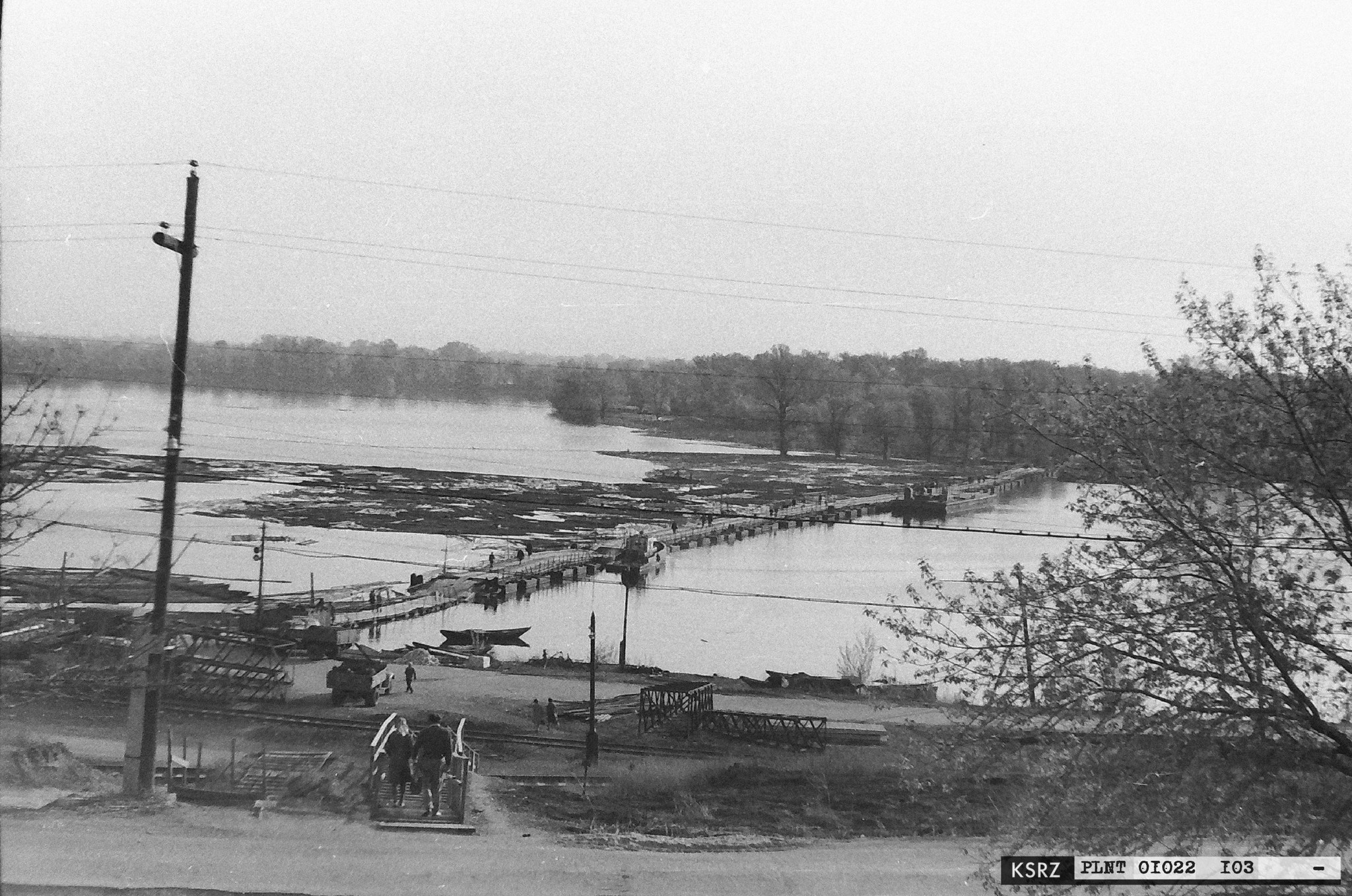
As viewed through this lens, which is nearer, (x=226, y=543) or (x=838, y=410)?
(x=226, y=543)

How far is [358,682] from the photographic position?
23.6ft

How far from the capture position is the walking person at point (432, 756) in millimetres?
6293

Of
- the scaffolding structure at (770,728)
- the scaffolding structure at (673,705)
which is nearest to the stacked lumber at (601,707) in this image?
the scaffolding structure at (673,705)

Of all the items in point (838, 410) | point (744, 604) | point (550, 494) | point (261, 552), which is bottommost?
point (744, 604)

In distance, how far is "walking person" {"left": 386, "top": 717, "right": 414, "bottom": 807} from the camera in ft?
Answer: 20.6

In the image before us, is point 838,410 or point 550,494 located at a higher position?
point 838,410

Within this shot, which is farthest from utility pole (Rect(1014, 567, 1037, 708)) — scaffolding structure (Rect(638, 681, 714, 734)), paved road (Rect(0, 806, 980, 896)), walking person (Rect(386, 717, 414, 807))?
walking person (Rect(386, 717, 414, 807))

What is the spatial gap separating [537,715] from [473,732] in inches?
20.7

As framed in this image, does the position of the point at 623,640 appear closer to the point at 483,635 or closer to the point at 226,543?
the point at 483,635

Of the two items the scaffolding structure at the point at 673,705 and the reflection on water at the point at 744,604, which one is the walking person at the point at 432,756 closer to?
the reflection on water at the point at 744,604

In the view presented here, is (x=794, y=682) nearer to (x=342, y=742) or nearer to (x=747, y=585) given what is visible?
(x=747, y=585)

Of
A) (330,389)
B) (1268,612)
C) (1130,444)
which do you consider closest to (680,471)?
(330,389)

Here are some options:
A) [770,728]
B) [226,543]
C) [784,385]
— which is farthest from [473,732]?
[784,385]

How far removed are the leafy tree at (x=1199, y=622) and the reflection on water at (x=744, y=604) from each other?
2.41 metres
